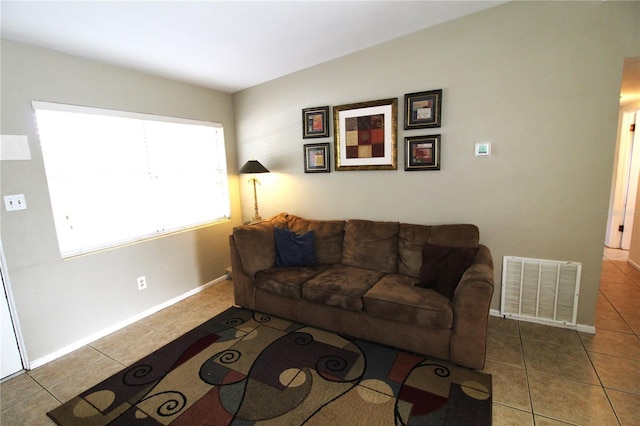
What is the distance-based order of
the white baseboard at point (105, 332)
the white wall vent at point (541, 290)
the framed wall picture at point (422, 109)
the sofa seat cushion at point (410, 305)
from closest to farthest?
1. the sofa seat cushion at point (410, 305)
2. the white baseboard at point (105, 332)
3. the white wall vent at point (541, 290)
4. the framed wall picture at point (422, 109)

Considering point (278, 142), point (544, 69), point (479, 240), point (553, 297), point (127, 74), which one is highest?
point (127, 74)

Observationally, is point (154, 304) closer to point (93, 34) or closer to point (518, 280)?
point (93, 34)

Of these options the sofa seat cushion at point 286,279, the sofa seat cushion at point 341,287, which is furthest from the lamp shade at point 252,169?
the sofa seat cushion at point 341,287

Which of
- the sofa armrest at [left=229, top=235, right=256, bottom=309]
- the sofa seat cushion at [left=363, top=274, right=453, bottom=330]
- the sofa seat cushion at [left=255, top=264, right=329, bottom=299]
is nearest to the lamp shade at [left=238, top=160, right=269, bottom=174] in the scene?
the sofa armrest at [left=229, top=235, right=256, bottom=309]

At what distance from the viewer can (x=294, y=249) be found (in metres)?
2.90

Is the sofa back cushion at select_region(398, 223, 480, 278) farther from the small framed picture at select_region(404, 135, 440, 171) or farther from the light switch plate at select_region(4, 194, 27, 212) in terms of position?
the light switch plate at select_region(4, 194, 27, 212)

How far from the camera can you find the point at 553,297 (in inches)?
95.2

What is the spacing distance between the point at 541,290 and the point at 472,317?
40.9 inches

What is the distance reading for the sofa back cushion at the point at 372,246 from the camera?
2.72 m

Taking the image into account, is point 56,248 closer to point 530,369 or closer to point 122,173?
point 122,173

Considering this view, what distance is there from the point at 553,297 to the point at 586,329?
326 millimetres

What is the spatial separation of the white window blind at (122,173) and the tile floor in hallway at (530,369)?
0.91 meters

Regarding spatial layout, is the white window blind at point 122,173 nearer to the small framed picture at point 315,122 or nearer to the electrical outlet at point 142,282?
the electrical outlet at point 142,282

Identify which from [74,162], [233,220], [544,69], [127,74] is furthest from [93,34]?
[544,69]
